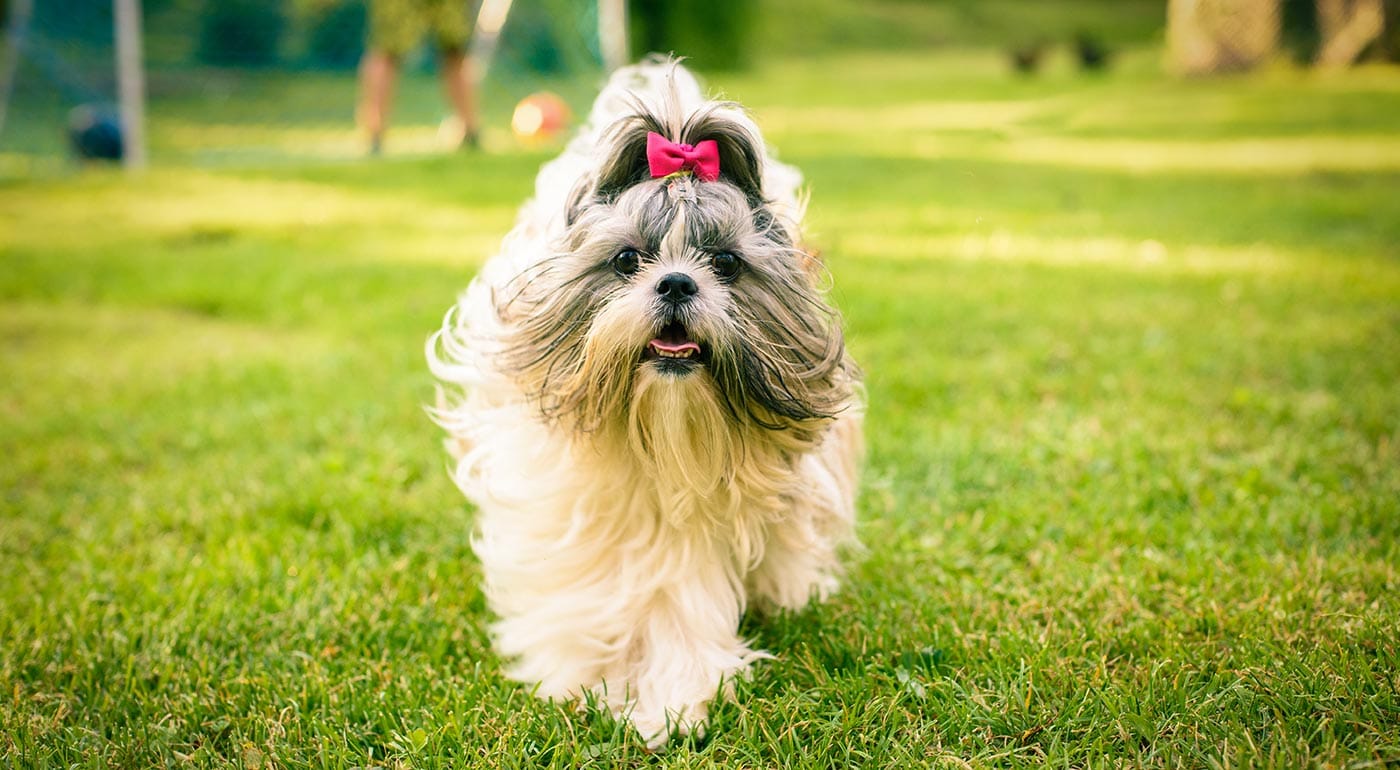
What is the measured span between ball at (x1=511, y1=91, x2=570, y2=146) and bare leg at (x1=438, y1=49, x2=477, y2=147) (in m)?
1.01

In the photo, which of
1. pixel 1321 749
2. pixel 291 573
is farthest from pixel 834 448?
pixel 291 573

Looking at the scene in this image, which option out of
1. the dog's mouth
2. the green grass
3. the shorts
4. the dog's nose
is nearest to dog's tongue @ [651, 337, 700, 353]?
the dog's mouth

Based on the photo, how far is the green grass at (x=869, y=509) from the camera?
8.06 ft

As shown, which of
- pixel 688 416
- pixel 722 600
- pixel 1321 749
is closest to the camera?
pixel 1321 749

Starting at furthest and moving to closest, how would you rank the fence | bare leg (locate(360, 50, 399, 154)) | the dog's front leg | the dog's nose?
the fence
bare leg (locate(360, 50, 399, 154))
the dog's front leg
the dog's nose

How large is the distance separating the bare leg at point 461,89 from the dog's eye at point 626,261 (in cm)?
979

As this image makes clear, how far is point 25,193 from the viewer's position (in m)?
9.70

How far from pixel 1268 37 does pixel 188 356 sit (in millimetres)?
21991

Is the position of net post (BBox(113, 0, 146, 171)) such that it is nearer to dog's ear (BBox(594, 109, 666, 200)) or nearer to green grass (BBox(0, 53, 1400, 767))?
green grass (BBox(0, 53, 1400, 767))

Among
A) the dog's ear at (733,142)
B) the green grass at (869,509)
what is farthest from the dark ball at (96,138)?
the dog's ear at (733,142)

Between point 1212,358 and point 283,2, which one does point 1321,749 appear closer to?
point 1212,358

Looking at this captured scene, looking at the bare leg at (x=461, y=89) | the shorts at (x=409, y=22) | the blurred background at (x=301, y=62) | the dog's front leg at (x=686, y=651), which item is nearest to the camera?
the dog's front leg at (x=686, y=651)

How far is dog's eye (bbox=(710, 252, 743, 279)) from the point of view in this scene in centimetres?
243

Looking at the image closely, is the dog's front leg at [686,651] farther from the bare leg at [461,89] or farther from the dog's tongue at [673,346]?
the bare leg at [461,89]
